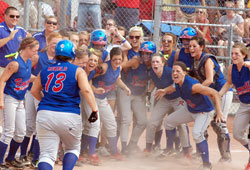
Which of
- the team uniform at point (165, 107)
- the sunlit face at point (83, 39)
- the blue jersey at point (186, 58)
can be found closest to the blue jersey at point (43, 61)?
the sunlit face at point (83, 39)

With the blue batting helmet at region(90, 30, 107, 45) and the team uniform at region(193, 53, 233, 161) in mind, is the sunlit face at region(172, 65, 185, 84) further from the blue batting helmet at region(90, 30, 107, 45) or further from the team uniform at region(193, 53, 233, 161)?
the blue batting helmet at region(90, 30, 107, 45)

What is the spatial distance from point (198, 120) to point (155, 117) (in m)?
1.02

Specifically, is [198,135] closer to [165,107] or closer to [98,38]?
[165,107]

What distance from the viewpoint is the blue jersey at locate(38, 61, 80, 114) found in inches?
191

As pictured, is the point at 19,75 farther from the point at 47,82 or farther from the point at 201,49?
the point at 201,49

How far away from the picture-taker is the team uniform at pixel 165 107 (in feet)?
24.2

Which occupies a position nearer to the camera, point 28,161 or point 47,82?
point 47,82

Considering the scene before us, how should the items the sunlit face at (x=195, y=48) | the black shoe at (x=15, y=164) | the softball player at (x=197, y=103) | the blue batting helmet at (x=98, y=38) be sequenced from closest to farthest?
the black shoe at (x=15, y=164) → the softball player at (x=197, y=103) → the sunlit face at (x=195, y=48) → the blue batting helmet at (x=98, y=38)

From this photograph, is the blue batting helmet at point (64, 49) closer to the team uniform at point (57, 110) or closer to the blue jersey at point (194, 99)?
the team uniform at point (57, 110)

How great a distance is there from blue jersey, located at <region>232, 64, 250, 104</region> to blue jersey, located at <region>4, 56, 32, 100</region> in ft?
9.52

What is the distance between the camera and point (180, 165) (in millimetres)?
7141

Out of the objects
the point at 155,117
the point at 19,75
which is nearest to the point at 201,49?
the point at 155,117

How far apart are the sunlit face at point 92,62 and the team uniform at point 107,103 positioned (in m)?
0.41

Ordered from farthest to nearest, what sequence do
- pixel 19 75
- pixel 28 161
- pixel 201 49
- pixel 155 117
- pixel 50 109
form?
pixel 155 117
pixel 201 49
pixel 28 161
pixel 19 75
pixel 50 109
